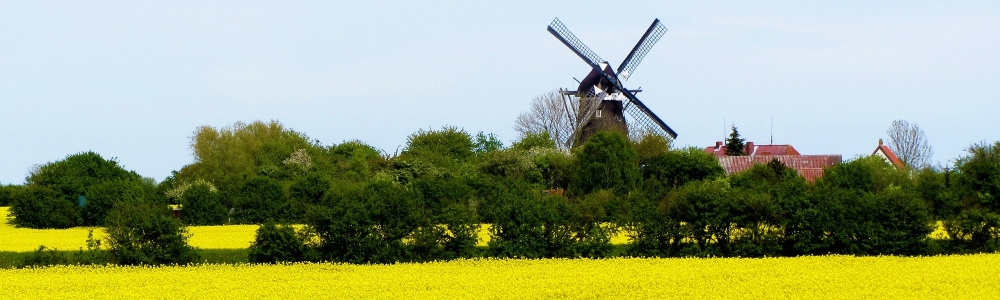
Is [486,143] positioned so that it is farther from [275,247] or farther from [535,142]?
[275,247]

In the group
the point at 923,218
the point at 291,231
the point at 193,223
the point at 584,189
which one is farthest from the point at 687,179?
the point at 291,231

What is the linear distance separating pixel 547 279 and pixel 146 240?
12.0 meters

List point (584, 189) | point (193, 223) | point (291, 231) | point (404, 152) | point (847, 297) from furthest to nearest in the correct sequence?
point (404, 152)
point (584, 189)
point (193, 223)
point (291, 231)
point (847, 297)

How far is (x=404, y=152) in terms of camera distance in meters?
85.4

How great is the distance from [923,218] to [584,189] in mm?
28870

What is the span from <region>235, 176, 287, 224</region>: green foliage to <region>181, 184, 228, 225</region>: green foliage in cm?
89

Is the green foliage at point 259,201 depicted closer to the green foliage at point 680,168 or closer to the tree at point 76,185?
the tree at point 76,185

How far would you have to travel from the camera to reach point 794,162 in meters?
75.2

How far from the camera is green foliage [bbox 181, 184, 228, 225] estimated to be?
51594mm

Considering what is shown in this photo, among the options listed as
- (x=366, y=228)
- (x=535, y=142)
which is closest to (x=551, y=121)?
(x=535, y=142)

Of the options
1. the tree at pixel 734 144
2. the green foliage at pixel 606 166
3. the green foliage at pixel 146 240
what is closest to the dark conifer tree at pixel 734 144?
the tree at pixel 734 144

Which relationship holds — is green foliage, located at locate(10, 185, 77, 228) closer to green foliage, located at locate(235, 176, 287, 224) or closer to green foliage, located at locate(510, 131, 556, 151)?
green foliage, located at locate(235, 176, 287, 224)

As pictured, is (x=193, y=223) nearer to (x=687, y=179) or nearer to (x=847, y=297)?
(x=687, y=179)

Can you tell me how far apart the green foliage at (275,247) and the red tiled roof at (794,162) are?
44314 mm
